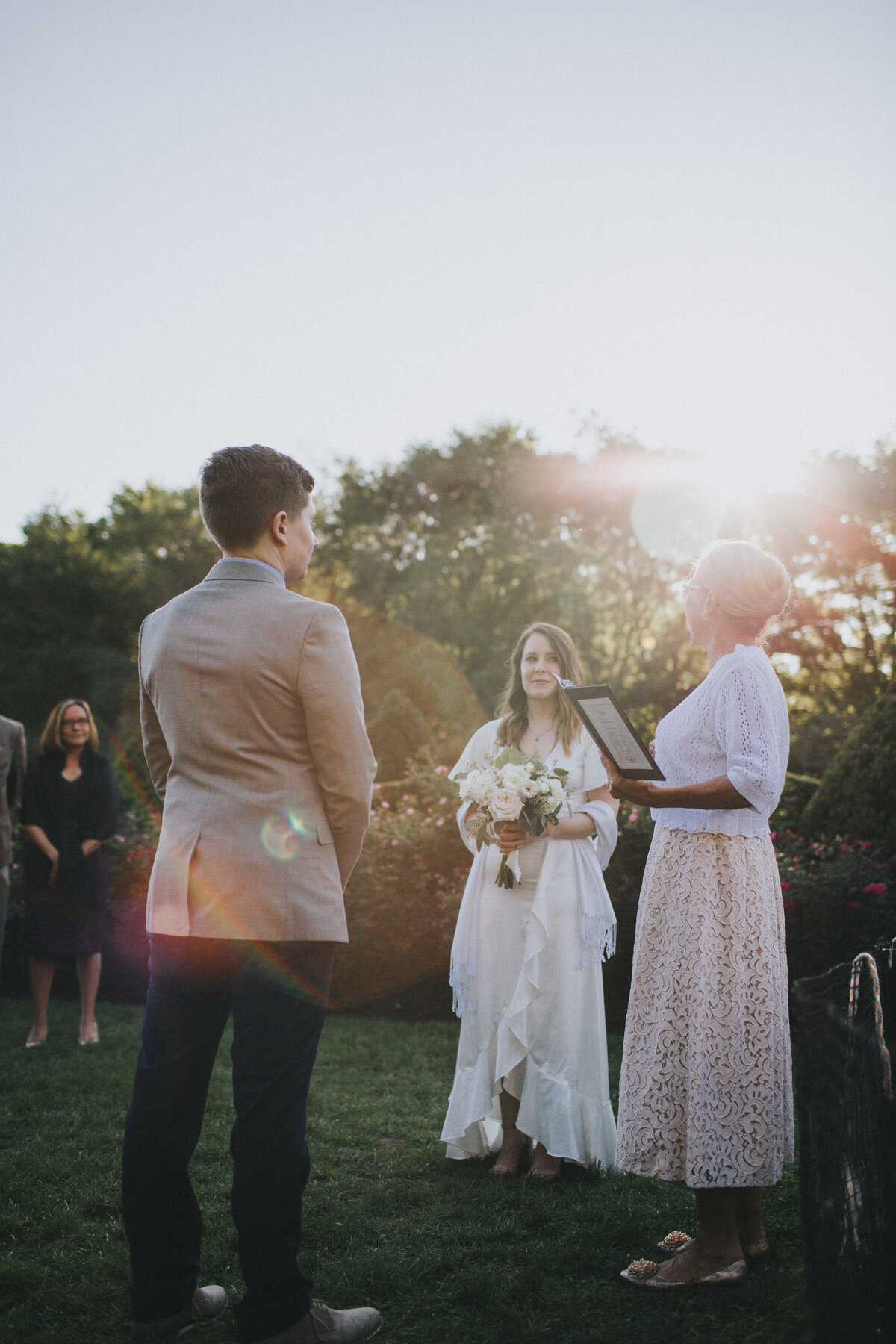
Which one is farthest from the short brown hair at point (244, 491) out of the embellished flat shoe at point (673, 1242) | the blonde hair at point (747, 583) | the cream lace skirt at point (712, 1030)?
the embellished flat shoe at point (673, 1242)

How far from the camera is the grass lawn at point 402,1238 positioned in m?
2.90

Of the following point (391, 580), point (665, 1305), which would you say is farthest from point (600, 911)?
point (391, 580)

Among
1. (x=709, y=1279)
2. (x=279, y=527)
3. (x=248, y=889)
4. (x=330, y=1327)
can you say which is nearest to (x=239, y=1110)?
(x=248, y=889)

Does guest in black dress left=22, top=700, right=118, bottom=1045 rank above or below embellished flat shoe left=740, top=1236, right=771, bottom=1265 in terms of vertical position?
above

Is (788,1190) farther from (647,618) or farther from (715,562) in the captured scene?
(647,618)

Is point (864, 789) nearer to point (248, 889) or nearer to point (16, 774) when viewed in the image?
point (16, 774)

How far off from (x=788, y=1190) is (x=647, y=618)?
18741 millimetres

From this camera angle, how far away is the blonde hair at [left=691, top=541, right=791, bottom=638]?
3186 millimetres

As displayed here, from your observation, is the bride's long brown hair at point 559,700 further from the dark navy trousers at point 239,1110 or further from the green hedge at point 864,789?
the green hedge at point 864,789

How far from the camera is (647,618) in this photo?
22.2m

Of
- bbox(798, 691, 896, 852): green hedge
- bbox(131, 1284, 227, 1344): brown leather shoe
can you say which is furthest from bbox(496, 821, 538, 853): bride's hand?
bbox(798, 691, 896, 852): green hedge

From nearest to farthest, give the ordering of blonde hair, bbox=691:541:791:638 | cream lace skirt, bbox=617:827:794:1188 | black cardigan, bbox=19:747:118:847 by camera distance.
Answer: cream lace skirt, bbox=617:827:794:1188
blonde hair, bbox=691:541:791:638
black cardigan, bbox=19:747:118:847

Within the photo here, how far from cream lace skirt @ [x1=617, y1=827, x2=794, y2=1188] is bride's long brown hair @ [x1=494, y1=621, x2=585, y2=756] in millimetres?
1635

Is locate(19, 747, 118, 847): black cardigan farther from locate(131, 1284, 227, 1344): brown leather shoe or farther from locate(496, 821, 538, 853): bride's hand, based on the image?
locate(131, 1284, 227, 1344): brown leather shoe
